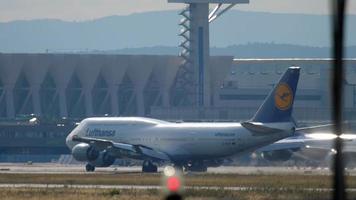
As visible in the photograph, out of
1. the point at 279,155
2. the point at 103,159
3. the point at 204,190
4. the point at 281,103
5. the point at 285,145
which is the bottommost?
the point at 279,155

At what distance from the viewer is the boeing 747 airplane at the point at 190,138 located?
282ft

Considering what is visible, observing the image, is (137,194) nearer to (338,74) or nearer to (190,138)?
(338,74)

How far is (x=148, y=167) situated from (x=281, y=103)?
9.69 metres

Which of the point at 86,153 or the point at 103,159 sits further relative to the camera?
the point at 86,153

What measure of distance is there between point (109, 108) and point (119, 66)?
6228mm

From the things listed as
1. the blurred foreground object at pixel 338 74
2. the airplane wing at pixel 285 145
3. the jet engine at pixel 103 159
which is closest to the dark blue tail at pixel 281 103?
the airplane wing at pixel 285 145

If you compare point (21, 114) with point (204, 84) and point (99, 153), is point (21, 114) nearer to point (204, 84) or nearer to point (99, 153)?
point (204, 84)

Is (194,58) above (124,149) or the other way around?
above

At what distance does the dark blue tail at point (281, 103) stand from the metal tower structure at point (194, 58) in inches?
3505

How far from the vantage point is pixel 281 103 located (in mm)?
87438

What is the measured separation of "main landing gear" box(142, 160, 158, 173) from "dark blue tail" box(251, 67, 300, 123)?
24.1ft

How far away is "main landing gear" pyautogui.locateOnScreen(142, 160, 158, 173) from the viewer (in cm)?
8538

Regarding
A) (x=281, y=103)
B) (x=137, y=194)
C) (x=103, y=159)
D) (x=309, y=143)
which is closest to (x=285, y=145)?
(x=309, y=143)

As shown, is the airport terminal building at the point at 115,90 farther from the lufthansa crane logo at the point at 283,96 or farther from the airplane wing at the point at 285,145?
the lufthansa crane logo at the point at 283,96
